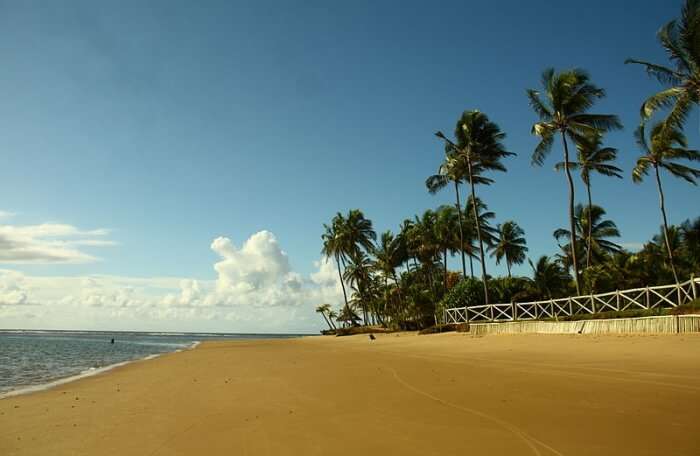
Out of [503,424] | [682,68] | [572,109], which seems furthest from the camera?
[572,109]

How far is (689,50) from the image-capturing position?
18.8m

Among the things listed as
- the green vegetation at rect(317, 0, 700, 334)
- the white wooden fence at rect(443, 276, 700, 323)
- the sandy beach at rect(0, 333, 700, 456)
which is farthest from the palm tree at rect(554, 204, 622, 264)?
the sandy beach at rect(0, 333, 700, 456)

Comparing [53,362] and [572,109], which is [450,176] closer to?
[572,109]

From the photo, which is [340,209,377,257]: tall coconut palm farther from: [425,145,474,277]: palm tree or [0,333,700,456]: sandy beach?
[0,333,700,456]: sandy beach

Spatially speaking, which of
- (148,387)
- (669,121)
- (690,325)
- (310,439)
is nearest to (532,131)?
(669,121)

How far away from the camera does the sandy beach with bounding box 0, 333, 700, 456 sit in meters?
4.75

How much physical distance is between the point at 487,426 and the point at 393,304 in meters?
57.5

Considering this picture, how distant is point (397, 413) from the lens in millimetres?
6305

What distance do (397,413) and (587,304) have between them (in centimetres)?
→ 1893

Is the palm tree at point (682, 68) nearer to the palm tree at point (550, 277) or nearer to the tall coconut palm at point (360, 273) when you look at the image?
the palm tree at point (550, 277)

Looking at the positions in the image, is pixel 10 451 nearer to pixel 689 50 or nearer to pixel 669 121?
pixel 669 121

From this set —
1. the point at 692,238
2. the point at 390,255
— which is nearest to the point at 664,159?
the point at 692,238

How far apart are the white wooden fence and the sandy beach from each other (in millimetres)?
6667

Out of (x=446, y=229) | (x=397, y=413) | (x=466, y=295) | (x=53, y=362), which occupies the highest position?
(x=446, y=229)
